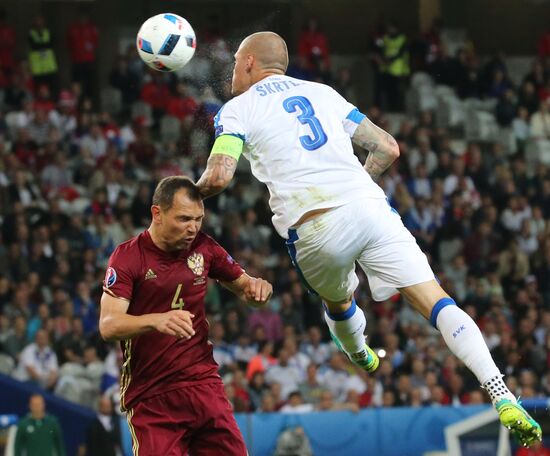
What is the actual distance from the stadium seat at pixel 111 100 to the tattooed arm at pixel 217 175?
15291 millimetres

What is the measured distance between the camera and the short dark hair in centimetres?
725

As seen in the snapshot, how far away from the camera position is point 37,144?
19875 millimetres

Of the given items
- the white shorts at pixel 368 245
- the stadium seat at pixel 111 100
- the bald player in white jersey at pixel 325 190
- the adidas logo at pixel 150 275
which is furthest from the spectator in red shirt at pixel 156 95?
the adidas logo at pixel 150 275

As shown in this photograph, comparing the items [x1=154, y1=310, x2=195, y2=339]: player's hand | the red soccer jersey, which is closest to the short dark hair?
the red soccer jersey

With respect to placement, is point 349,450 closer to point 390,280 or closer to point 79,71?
point 390,280

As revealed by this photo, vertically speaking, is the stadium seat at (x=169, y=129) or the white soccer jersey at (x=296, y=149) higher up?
the stadium seat at (x=169, y=129)

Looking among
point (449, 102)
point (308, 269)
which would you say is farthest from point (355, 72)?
point (308, 269)

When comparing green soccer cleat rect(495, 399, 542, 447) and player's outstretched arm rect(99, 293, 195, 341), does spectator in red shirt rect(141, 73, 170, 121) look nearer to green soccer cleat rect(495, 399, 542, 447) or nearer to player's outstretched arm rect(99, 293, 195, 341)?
player's outstretched arm rect(99, 293, 195, 341)

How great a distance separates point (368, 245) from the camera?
7.72 meters

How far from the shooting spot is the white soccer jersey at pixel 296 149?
25.0 feet

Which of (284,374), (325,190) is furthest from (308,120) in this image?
(284,374)

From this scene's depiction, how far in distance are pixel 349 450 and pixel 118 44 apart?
485 inches

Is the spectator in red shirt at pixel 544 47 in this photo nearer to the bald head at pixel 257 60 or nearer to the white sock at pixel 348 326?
the white sock at pixel 348 326

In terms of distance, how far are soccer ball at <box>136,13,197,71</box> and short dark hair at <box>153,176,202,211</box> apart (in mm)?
1816
